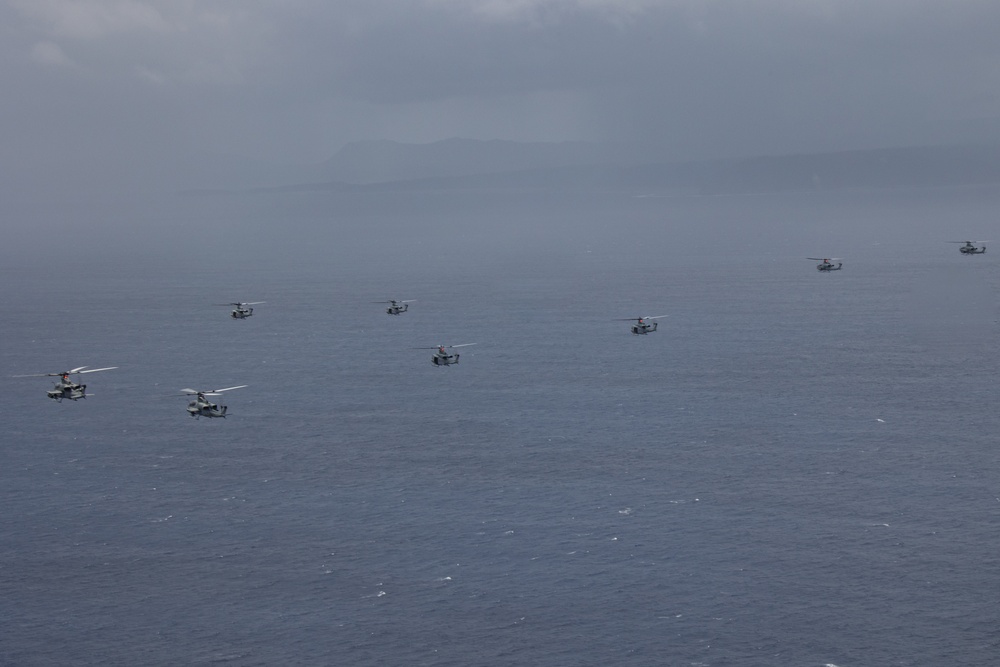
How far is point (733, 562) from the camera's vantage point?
346 ft

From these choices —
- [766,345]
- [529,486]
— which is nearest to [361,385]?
[529,486]

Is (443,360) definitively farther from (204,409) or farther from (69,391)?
(69,391)

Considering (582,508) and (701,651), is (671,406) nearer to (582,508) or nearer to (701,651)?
(582,508)

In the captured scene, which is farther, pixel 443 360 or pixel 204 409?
pixel 443 360

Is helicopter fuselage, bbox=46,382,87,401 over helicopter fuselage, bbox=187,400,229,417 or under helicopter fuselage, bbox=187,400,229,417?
over

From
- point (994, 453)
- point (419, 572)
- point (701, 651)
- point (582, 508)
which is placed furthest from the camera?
point (994, 453)

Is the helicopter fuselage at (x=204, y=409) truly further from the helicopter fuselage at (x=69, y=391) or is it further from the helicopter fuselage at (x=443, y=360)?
the helicopter fuselage at (x=443, y=360)

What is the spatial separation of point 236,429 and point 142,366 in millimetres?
45674

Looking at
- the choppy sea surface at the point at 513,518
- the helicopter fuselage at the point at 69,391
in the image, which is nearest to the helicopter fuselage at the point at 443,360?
the choppy sea surface at the point at 513,518

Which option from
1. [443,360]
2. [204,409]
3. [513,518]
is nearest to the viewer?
[513,518]

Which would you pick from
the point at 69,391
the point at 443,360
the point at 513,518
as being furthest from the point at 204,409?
the point at 513,518

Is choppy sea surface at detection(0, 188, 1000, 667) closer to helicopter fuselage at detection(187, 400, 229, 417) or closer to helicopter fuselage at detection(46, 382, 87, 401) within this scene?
helicopter fuselage at detection(187, 400, 229, 417)

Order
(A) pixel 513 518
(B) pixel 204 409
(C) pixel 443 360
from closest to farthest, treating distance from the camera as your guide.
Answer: (A) pixel 513 518
(B) pixel 204 409
(C) pixel 443 360

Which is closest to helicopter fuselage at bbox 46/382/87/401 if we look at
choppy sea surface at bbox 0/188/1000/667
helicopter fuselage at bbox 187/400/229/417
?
choppy sea surface at bbox 0/188/1000/667
